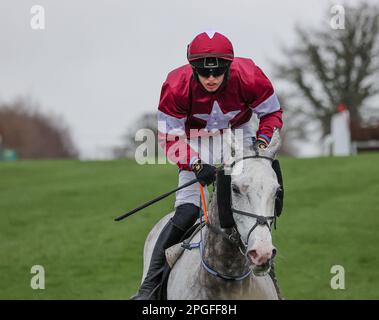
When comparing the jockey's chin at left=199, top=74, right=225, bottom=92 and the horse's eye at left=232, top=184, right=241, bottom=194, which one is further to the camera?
the jockey's chin at left=199, top=74, right=225, bottom=92

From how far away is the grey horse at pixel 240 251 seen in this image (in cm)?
530

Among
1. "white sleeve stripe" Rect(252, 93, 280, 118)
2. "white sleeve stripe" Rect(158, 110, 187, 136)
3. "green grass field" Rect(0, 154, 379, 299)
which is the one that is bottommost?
"green grass field" Rect(0, 154, 379, 299)

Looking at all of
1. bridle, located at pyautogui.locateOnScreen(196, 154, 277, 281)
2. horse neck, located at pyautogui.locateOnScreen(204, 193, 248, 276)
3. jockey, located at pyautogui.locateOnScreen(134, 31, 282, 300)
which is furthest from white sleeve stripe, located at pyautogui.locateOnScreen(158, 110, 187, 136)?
bridle, located at pyautogui.locateOnScreen(196, 154, 277, 281)

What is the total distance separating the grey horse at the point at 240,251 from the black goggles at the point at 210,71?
0.74 meters

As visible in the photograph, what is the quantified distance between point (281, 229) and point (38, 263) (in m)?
6.04

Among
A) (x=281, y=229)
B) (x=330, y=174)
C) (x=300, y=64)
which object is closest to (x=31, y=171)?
(x=330, y=174)

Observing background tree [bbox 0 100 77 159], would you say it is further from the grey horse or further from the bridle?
the bridle

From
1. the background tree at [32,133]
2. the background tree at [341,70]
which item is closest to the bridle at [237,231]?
the background tree at [341,70]

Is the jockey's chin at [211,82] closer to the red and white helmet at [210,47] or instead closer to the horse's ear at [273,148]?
the red and white helmet at [210,47]

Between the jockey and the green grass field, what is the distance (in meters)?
7.09

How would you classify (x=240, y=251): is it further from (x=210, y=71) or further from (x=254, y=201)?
(x=210, y=71)

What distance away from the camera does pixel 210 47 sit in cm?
619

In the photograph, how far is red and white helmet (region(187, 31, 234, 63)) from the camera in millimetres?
6156
